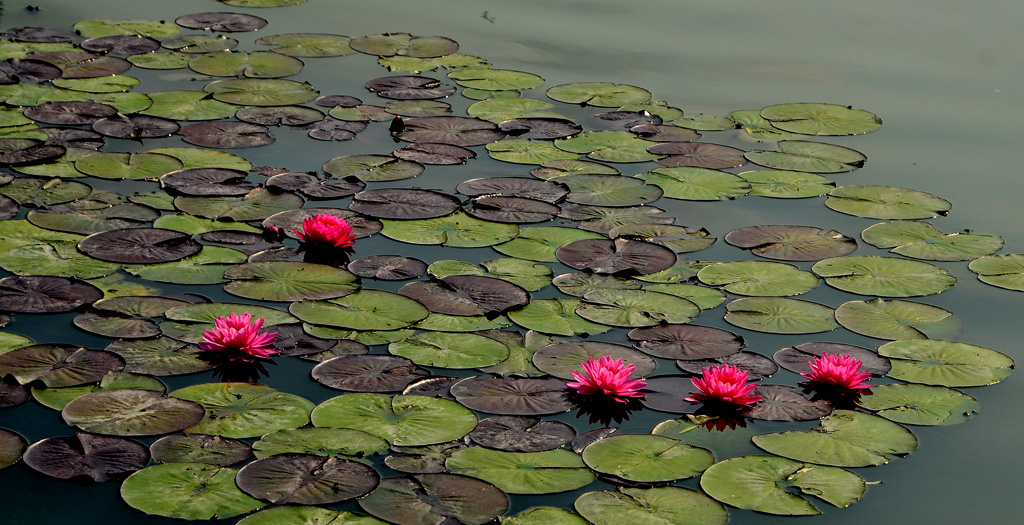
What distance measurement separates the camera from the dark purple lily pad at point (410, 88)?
20.7ft

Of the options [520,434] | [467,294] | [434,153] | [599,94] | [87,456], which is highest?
[599,94]

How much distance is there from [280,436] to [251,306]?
885mm

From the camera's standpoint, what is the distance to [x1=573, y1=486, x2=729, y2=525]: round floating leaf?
2824 mm

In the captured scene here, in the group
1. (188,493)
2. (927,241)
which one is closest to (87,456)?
(188,493)

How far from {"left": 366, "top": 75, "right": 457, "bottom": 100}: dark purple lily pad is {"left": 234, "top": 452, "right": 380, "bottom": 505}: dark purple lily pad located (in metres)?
3.67

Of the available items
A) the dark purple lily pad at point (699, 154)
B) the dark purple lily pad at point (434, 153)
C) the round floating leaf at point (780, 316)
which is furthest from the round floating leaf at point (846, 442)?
the dark purple lily pad at point (434, 153)

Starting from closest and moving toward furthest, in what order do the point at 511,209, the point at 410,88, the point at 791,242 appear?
the point at 791,242, the point at 511,209, the point at 410,88

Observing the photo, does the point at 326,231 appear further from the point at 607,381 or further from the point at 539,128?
the point at 539,128

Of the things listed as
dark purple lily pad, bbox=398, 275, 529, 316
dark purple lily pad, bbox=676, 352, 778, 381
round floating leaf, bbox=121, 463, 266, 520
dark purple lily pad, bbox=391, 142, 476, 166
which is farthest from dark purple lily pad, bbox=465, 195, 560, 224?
round floating leaf, bbox=121, 463, 266, 520

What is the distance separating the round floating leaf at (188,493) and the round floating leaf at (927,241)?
315cm

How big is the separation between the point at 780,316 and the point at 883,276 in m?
0.67

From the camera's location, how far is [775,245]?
15.1 ft

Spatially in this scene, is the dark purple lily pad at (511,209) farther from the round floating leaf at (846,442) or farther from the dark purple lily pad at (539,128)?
the round floating leaf at (846,442)

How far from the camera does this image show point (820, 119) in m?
6.27
